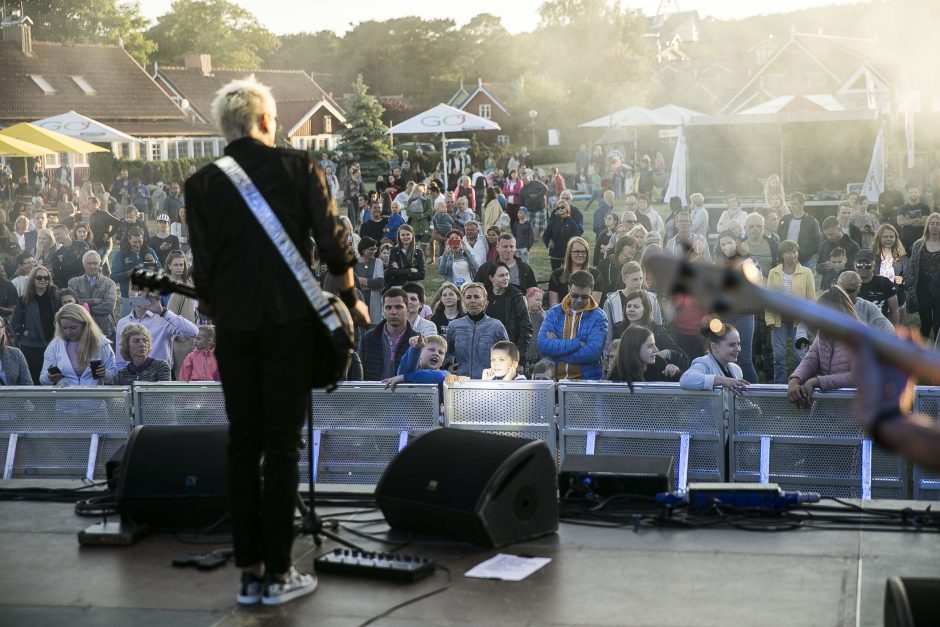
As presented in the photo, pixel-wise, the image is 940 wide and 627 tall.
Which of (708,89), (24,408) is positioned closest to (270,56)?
(708,89)

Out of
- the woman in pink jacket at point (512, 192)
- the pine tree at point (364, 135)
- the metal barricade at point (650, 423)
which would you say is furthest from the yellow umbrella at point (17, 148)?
the pine tree at point (364, 135)

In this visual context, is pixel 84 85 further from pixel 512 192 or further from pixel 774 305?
pixel 774 305

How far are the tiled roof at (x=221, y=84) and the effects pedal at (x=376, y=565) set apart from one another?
46391 millimetres

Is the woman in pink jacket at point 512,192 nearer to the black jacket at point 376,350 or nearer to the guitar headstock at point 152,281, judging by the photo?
the black jacket at point 376,350

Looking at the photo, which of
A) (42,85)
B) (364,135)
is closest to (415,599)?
(364,135)

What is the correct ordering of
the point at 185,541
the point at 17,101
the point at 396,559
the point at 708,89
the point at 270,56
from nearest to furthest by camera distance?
the point at 396,559, the point at 185,541, the point at 17,101, the point at 708,89, the point at 270,56

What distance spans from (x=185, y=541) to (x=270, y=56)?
247ft

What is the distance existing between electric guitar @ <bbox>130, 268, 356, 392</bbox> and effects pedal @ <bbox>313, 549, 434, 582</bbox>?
0.63 meters

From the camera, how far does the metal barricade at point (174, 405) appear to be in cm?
670

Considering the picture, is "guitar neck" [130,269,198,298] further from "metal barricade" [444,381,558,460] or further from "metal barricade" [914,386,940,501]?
"metal barricade" [914,386,940,501]

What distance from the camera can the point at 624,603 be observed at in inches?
146

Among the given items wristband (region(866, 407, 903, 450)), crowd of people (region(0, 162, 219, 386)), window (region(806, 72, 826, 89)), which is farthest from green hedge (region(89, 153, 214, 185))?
wristband (region(866, 407, 903, 450))

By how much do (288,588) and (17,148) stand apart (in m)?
18.8

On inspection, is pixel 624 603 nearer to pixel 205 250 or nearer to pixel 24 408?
pixel 205 250
